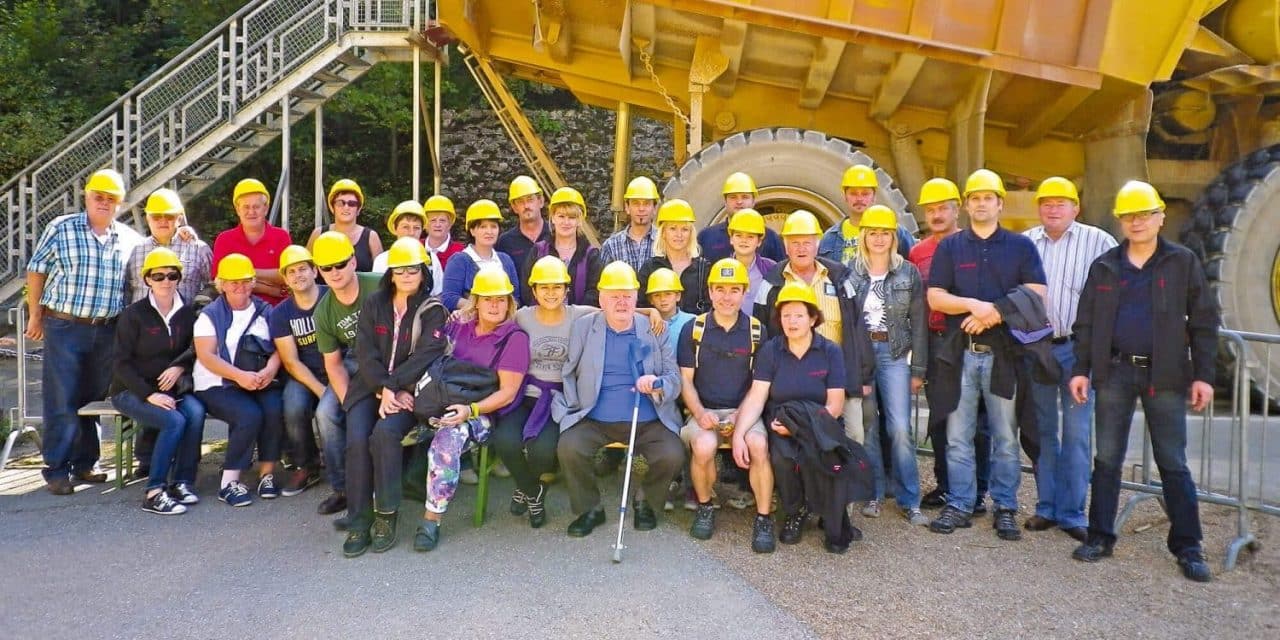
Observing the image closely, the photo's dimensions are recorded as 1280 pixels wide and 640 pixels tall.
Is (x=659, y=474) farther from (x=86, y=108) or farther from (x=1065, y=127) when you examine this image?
(x=86, y=108)

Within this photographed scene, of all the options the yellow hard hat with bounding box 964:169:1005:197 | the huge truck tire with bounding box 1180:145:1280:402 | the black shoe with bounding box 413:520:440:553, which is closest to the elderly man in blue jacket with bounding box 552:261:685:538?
the black shoe with bounding box 413:520:440:553

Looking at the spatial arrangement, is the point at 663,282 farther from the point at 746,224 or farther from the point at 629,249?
the point at 629,249

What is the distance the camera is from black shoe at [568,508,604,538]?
4.61 metres

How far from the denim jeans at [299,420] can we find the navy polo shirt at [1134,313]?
4332 millimetres

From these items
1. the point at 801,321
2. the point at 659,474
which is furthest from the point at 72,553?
the point at 801,321

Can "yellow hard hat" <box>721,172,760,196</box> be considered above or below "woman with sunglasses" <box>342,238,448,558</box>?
above

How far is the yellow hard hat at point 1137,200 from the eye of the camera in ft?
13.4

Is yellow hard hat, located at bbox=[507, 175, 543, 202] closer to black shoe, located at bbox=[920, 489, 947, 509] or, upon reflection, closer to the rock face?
black shoe, located at bbox=[920, 489, 947, 509]

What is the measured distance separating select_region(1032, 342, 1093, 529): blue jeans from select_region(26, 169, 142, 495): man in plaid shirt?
5.45m

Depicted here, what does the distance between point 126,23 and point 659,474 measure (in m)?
16.2

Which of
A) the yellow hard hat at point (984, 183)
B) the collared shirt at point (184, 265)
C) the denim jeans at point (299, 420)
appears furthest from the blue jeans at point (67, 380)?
the yellow hard hat at point (984, 183)

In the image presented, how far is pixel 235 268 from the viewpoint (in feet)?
17.4

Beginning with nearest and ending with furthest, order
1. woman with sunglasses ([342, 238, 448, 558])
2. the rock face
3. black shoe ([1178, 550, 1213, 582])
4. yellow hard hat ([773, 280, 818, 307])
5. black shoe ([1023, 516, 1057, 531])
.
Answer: black shoe ([1178, 550, 1213, 582]) < woman with sunglasses ([342, 238, 448, 558]) < yellow hard hat ([773, 280, 818, 307]) < black shoe ([1023, 516, 1057, 531]) < the rock face

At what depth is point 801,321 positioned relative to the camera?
4551mm
